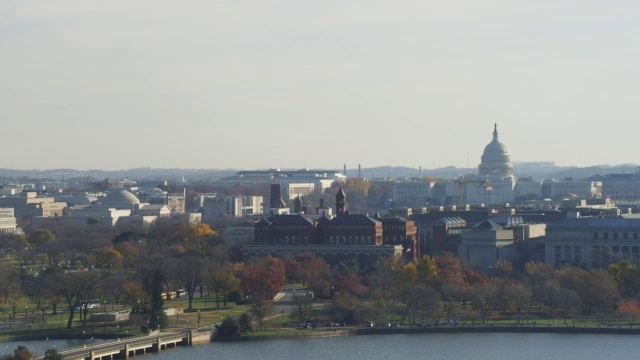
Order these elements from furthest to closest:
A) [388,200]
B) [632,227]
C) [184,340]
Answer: [388,200] < [632,227] < [184,340]

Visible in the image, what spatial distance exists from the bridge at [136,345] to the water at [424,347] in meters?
0.58

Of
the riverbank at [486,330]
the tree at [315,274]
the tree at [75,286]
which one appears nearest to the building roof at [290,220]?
the tree at [315,274]

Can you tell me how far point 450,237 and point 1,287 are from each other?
3198 centimetres

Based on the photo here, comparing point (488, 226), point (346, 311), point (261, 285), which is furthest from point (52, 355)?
point (488, 226)

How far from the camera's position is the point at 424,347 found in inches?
2712

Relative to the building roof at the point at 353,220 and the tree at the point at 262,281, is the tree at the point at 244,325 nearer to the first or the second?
the tree at the point at 262,281

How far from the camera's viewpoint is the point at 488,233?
99.3 meters

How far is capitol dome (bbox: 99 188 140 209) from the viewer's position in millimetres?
164500

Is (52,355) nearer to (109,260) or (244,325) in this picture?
(244,325)

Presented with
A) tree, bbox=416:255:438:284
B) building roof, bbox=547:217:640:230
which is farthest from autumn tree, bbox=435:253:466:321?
building roof, bbox=547:217:640:230

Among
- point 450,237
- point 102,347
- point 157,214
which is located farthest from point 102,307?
point 157,214

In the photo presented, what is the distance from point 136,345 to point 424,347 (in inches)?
435

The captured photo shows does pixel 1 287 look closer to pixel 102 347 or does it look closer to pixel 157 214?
pixel 102 347

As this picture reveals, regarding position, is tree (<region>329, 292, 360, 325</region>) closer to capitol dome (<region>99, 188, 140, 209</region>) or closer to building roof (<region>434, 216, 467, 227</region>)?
building roof (<region>434, 216, 467, 227</region>)
